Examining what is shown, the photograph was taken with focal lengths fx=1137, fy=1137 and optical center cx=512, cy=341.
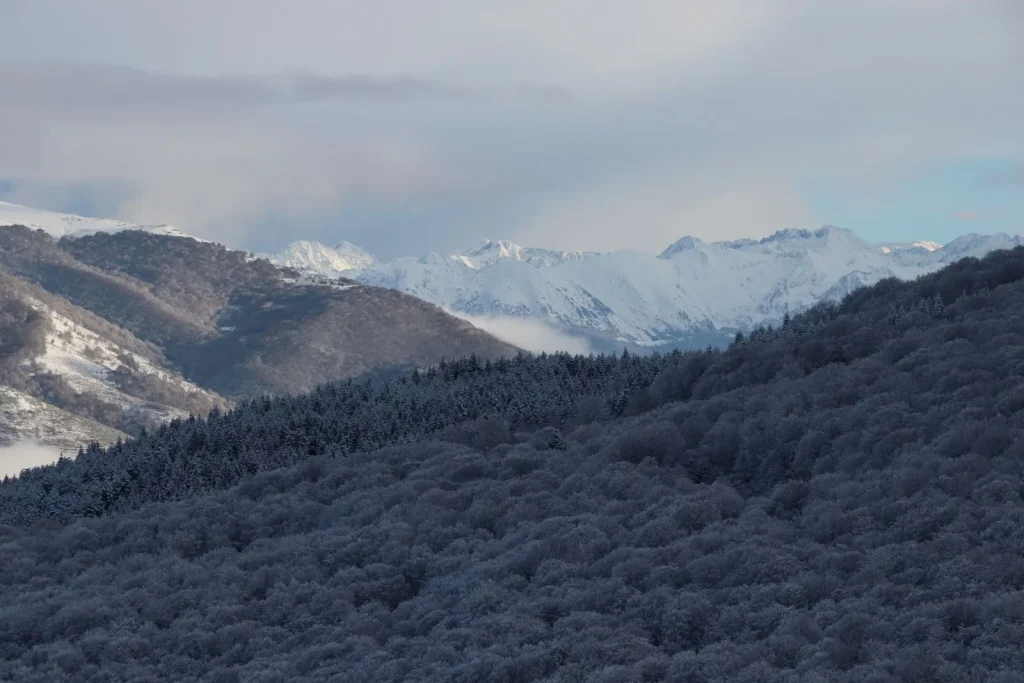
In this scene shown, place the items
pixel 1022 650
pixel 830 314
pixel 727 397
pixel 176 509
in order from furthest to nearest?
pixel 830 314
pixel 727 397
pixel 176 509
pixel 1022 650

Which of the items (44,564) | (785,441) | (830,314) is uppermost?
(830,314)

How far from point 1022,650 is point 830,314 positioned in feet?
228

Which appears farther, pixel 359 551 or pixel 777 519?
pixel 359 551

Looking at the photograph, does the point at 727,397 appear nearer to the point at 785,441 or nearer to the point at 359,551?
the point at 785,441

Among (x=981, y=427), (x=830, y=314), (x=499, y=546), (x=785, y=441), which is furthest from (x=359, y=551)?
(x=830, y=314)

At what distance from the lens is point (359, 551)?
42.7 meters

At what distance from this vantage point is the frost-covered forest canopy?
28.2 m

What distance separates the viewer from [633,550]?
119 feet

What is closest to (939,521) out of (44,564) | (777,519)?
(777,519)

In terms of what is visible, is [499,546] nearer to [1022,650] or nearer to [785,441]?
[785,441]

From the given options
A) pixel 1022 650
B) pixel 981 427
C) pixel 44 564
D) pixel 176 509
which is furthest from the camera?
pixel 176 509

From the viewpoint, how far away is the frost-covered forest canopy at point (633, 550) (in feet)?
92.4

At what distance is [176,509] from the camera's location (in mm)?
56656

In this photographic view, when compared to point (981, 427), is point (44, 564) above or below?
below
